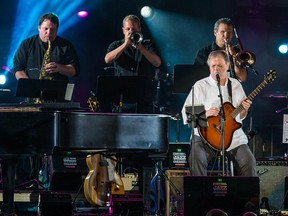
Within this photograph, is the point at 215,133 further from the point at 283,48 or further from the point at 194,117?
the point at 283,48

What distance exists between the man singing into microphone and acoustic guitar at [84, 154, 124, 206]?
121 cm

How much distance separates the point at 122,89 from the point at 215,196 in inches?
66.3

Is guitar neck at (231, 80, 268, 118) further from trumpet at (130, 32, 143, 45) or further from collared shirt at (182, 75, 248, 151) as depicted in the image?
trumpet at (130, 32, 143, 45)

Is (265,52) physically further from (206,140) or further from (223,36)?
(206,140)

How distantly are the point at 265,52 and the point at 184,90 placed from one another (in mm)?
5870

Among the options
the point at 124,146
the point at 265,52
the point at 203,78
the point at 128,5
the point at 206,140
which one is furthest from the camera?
the point at 265,52

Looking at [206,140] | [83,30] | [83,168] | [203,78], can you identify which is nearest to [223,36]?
[203,78]

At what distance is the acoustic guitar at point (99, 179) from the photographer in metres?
8.97

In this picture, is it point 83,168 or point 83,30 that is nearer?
point 83,168

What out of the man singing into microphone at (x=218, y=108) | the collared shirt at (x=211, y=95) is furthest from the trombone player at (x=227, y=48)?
the collared shirt at (x=211, y=95)

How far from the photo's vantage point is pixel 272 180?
9.60 meters

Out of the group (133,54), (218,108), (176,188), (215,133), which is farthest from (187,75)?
(176,188)

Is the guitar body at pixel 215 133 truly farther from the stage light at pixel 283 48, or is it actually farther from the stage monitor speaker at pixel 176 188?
the stage light at pixel 283 48

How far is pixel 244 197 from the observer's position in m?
7.40
